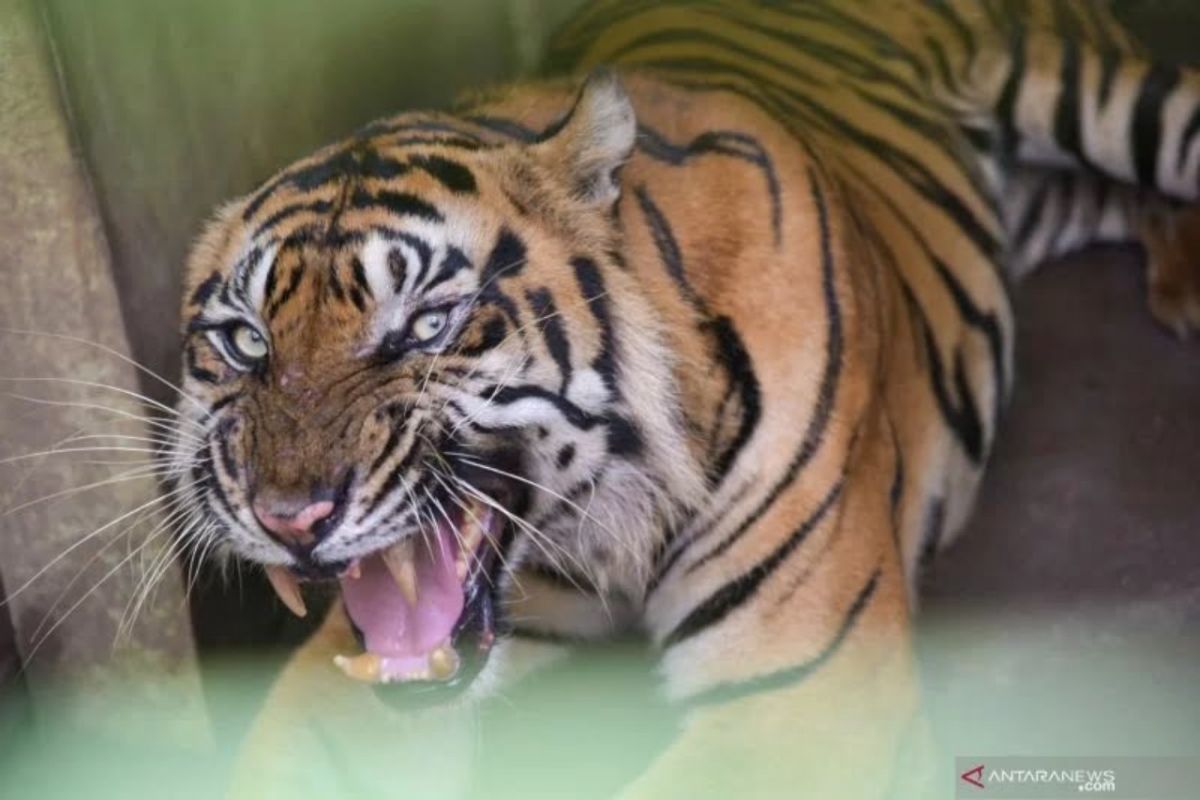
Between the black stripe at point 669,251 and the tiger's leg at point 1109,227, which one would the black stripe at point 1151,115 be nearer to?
the tiger's leg at point 1109,227

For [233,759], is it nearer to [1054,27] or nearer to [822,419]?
[822,419]

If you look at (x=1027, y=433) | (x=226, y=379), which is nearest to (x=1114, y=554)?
(x=1027, y=433)

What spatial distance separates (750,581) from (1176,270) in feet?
4.08

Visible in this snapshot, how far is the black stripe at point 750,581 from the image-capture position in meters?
1.64

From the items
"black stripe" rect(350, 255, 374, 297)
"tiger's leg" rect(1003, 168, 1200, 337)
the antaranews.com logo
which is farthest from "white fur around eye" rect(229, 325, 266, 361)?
"tiger's leg" rect(1003, 168, 1200, 337)

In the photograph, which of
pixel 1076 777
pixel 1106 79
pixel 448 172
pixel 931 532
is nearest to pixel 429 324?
pixel 448 172

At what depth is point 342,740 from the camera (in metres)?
1.73

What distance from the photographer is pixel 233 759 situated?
1.85 meters

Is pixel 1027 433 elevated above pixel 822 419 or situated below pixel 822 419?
below

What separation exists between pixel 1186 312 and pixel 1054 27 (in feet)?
1.63

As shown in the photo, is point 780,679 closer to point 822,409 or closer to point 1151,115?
point 822,409

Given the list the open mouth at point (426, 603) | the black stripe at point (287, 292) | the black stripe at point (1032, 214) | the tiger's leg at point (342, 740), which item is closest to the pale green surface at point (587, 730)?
the tiger's leg at point (342, 740)

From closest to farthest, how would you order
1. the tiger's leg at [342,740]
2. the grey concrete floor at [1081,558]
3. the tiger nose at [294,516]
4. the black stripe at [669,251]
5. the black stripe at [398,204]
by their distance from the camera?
the tiger nose at [294,516]
the black stripe at [398,204]
the black stripe at [669,251]
the tiger's leg at [342,740]
the grey concrete floor at [1081,558]

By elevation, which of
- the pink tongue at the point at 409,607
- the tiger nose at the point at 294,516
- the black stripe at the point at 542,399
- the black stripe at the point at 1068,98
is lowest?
the pink tongue at the point at 409,607
